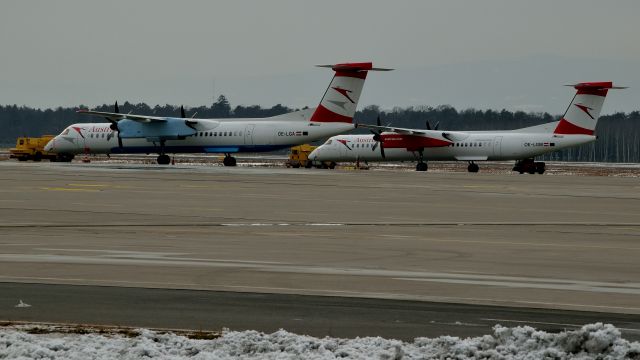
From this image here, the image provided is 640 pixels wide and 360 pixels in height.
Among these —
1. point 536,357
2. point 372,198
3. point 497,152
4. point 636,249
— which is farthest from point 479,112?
point 536,357

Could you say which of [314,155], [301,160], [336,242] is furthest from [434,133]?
[336,242]

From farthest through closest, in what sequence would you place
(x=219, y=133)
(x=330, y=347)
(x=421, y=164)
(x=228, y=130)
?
(x=421, y=164), (x=219, y=133), (x=228, y=130), (x=330, y=347)

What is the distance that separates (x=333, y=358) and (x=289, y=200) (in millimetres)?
30392

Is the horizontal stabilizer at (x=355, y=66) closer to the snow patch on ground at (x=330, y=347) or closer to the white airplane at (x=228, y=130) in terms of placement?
the white airplane at (x=228, y=130)

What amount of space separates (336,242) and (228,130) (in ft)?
202

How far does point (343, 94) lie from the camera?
274 feet

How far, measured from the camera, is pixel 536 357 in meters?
10.3

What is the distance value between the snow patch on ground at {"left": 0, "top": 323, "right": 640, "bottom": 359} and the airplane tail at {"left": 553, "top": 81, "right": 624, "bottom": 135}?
246 feet

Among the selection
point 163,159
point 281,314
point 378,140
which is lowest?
point 281,314

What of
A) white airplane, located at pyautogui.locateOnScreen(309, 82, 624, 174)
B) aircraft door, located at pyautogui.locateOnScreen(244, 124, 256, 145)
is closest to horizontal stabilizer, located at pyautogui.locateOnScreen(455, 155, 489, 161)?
white airplane, located at pyautogui.locateOnScreen(309, 82, 624, 174)

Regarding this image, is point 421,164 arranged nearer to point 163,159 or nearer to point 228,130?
point 228,130

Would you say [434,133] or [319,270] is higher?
[434,133]

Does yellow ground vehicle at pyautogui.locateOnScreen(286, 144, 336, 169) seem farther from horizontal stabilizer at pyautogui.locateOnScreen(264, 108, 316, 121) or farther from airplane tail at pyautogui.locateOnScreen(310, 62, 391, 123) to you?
airplane tail at pyautogui.locateOnScreen(310, 62, 391, 123)

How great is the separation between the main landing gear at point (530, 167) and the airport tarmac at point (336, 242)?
36435mm
